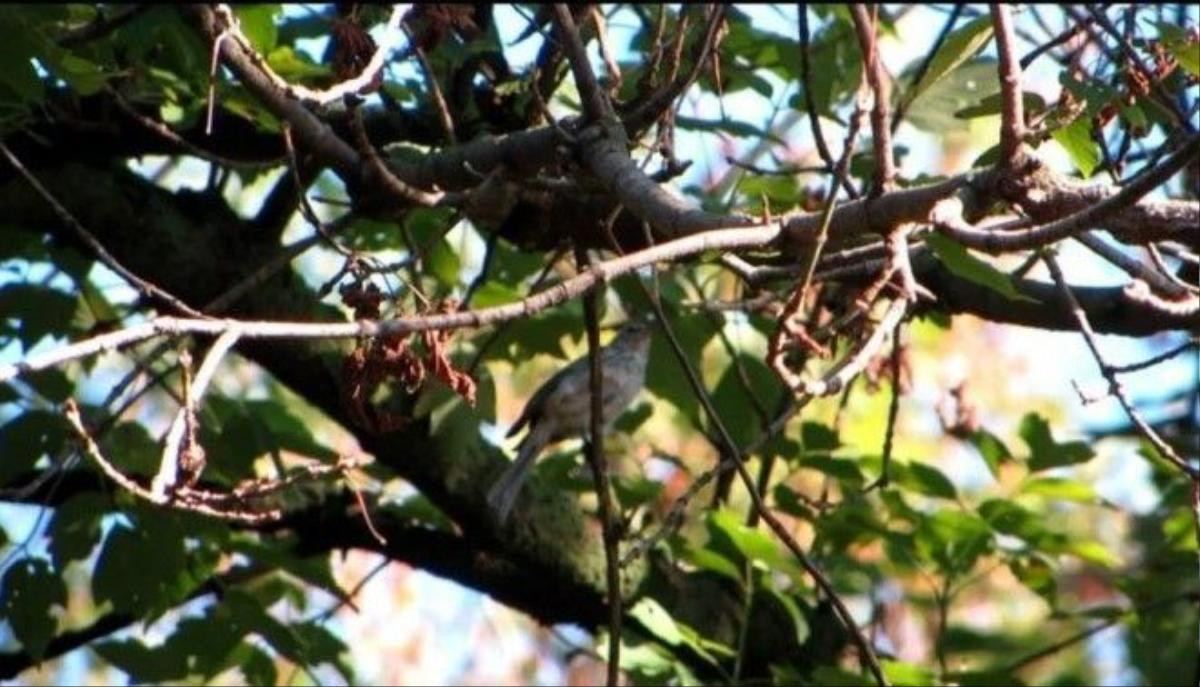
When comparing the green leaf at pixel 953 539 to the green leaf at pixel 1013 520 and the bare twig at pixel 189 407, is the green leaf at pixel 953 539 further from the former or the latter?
the bare twig at pixel 189 407

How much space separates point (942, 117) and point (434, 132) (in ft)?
2.81

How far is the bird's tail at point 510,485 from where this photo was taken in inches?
137

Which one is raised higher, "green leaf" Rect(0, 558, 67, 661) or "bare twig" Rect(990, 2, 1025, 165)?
"green leaf" Rect(0, 558, 67, 661)

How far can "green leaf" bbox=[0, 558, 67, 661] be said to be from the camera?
10.6 feet

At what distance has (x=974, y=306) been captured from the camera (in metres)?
3.02

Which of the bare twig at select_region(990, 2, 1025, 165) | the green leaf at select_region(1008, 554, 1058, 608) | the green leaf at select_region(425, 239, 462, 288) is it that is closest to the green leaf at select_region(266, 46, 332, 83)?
the green leaf at select_region(425, 239, 462, 288)

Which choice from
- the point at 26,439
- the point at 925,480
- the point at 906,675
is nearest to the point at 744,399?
the point at 925,480

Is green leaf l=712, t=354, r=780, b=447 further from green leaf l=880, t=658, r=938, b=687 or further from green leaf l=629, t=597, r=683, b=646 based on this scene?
green leaf l=880, t=658, r=938, b=687

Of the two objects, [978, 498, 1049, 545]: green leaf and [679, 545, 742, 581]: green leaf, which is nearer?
[679, 545, 742, 581]: green leaf

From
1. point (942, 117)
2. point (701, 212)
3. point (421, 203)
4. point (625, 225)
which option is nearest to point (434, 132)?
point (625, 225)

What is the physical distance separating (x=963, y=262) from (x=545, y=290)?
0.50 meters

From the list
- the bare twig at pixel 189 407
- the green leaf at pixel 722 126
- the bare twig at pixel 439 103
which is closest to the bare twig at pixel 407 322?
the bare twig at pixel 189 407

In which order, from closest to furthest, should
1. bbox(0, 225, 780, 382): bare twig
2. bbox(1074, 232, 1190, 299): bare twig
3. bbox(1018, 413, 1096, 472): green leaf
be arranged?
1. bbox(0, 225, 780, 382): bare twig
2. bbox(1074, 232, 1190, 299): bare twig
3. bbox(1018, 413, 1096, 472): green leaf

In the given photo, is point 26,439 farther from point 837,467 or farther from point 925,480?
point 925,480
